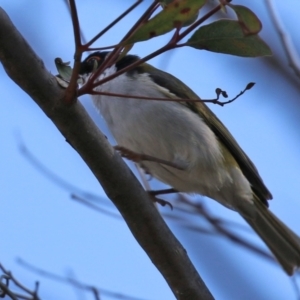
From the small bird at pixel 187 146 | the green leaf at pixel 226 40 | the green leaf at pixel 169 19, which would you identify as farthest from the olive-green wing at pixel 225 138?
the green leaf at pixel 169 19

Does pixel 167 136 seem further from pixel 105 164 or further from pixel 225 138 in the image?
pixel 105 164

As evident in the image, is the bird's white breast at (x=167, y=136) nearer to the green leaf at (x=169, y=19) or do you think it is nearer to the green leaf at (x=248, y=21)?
the green leaf at (x=169, y=19)

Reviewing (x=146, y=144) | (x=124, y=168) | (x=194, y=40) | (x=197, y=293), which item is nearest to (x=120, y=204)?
(x=124, y=168)

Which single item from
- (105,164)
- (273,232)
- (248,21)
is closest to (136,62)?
(248,21)

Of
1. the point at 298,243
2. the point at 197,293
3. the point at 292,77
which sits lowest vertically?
the point at 197,293

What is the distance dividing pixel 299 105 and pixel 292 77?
0.66ft

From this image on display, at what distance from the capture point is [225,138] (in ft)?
13.5

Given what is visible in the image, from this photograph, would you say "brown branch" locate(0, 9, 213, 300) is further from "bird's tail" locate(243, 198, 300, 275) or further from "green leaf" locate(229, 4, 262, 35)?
"bird's tail" locate(243, 198, 300, 275)

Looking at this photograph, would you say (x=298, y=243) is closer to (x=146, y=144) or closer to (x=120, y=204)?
(x=146, y=144)

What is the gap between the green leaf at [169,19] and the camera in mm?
1829

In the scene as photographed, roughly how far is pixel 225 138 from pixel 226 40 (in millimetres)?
2068

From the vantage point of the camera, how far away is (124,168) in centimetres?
220

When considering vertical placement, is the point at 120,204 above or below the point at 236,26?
below

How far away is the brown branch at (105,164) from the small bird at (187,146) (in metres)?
1.07
